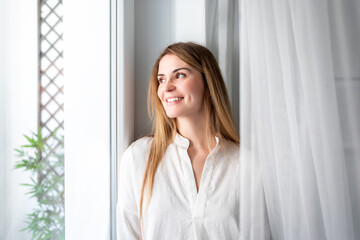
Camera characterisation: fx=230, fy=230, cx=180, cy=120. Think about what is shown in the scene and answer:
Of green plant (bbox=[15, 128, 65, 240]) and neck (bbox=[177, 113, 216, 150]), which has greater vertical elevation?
neck (bbox=[177, 113, 216, 150])

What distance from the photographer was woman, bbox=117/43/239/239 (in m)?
0.78

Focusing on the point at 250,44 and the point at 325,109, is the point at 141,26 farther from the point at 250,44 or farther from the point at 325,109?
the point at 325,109

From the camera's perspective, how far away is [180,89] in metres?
0.84

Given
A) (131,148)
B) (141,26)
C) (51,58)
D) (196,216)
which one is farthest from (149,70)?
(196,216)

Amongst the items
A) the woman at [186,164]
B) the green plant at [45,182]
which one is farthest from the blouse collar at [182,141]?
the green plant at [45,182]

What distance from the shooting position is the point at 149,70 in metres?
1.14

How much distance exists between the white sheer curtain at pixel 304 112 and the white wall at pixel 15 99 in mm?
497

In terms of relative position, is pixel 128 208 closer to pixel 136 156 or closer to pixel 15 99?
pixel 136 156

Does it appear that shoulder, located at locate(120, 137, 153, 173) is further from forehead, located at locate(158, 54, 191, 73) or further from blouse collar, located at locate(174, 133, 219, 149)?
forehead, located at locate(158, 54, 191, 73)

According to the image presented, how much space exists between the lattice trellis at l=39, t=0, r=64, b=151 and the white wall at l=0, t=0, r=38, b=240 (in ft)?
0.10

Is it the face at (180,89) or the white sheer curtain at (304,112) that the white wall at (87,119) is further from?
the white sheer curtain at (304,112)

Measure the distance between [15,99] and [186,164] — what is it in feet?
1.84

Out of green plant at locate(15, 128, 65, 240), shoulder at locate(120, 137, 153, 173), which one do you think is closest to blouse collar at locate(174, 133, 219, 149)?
shoulder at locate(120, 137, 153, 173)

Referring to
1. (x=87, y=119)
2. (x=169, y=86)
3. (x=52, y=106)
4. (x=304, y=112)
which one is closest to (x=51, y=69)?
(x=52, y=106)
